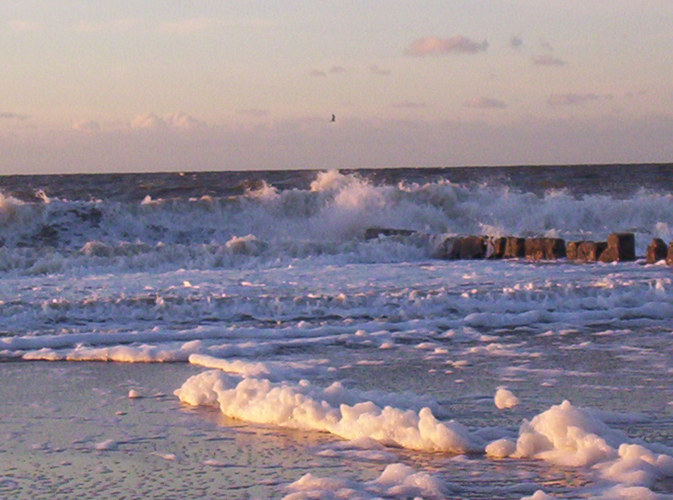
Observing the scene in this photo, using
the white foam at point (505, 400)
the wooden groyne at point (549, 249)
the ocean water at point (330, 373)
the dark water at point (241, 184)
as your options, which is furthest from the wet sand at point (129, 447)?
the dark water at point (241, 184)

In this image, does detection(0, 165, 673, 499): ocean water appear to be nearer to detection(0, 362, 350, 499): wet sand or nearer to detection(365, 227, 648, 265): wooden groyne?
detection(0, 362, 350, 499): wet sand

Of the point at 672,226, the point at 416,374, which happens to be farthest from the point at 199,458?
the point at 672,226

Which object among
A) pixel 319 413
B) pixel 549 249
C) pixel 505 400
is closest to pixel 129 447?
pixel 319 413

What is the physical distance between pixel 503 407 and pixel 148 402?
2.12m

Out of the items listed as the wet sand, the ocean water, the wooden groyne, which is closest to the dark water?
the wooden groyne

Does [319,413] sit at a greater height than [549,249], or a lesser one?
lesser

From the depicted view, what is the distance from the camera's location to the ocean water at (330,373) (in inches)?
189

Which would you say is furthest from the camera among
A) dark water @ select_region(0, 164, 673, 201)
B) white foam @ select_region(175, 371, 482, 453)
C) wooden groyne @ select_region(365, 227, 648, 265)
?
dark water @ select_region(0, 164, 673, 201)

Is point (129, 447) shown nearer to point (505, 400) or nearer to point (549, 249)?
point (505, 400)

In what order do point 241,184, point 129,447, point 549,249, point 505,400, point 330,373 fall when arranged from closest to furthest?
point 129,447 < point 505,400 < point 330,373 < point 549,249 < point 241,184

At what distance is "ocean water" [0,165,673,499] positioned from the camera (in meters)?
4.81

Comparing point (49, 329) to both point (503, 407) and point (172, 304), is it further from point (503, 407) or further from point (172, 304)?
point (503, 407)

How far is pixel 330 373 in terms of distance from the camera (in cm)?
738

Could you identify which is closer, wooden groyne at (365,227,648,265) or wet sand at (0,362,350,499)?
wet sand at (0,362,350,499)
